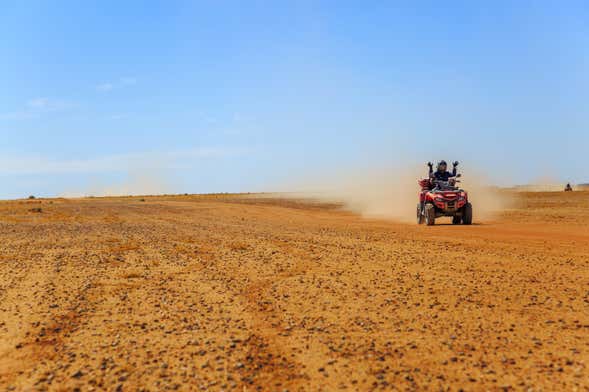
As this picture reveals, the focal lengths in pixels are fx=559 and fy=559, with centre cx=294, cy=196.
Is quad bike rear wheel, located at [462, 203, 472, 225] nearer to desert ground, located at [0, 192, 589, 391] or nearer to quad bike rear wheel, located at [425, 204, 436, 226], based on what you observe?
quad bike rear wheel, located at [425, 204, 436, 226]

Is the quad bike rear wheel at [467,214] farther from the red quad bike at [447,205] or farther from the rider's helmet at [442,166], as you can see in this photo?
the rider's helmet at [442,166]

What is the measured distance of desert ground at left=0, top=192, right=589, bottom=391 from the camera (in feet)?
17.6

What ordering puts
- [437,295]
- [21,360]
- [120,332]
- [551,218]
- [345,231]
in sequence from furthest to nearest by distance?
[551,218] → [345,231] → [437,295] → [120,332] → [21,360]

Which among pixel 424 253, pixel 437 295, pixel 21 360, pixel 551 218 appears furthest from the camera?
pixel 551 218

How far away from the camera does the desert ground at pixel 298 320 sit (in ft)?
17.6

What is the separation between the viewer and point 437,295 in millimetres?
8625

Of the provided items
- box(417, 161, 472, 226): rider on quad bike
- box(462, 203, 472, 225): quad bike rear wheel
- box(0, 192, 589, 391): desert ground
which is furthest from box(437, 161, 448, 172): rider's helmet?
box(0, 192, 589, 391): desert ground

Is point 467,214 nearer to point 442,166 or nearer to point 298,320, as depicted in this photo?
point 442,166

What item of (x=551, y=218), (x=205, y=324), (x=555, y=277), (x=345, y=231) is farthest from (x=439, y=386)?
(x=551, y=218)

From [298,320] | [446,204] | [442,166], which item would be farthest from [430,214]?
[298,320]

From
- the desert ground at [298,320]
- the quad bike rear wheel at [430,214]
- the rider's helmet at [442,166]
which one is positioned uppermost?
the rider's helmet at [442,166]

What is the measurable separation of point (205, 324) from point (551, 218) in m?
25.5

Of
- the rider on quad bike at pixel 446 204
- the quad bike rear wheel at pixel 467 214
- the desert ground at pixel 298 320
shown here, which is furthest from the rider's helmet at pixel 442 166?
the desert ground at pixel 298 320

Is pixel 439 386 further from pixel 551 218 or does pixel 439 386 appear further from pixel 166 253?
pixel 551 218
